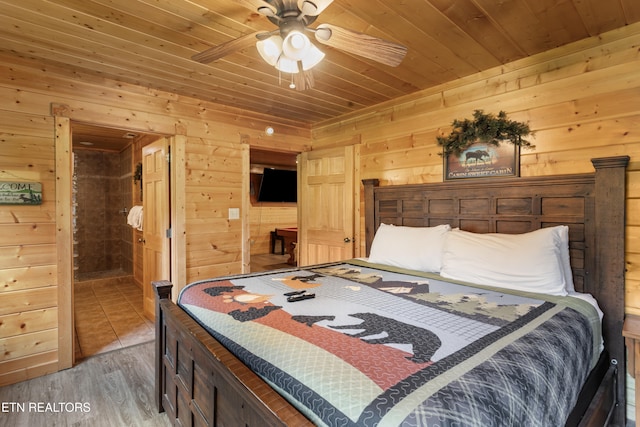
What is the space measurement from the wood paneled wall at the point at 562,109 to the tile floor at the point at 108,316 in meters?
3.21

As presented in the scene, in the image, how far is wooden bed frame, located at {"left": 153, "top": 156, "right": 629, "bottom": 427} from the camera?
1203mm

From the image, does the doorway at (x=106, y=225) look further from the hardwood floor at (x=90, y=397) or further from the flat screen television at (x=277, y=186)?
the flat screen television at (x=277, y=186)

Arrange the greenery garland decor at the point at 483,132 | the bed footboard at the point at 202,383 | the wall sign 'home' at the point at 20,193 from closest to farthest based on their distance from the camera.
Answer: the bed footboard at the point at 202,383 → the wall sign 'home' at the point at 20,193 → the greenery garland decor at the point at 483,132

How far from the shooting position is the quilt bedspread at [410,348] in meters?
0.90

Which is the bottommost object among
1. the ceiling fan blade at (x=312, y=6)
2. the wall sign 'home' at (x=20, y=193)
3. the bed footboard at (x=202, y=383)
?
the bed footboard at (x=202, y=383)

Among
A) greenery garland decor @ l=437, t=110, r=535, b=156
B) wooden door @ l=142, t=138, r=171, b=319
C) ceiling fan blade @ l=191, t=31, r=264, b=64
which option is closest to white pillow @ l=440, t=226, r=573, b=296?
greenery garland decor @ l=437, t=110, r=535, b=156

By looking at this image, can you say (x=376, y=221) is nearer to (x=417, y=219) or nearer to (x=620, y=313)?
(x=417, y=219)

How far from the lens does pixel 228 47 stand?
5.72 feet

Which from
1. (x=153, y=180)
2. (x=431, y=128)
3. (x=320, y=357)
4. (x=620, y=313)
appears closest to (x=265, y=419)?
(x=320, y=357)

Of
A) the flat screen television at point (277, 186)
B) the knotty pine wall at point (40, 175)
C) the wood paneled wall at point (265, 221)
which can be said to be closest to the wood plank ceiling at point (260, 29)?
the knotty pine wall at point (40, 175)

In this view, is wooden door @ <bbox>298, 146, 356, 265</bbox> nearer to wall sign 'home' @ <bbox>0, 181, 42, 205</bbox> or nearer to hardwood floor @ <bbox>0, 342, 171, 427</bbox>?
hardwood floor @ <bbox>0, 342, 171, 427</bbox>

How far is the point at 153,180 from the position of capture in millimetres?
3656

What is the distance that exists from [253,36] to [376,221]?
2.27 m

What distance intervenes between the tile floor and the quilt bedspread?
178 centimetres
